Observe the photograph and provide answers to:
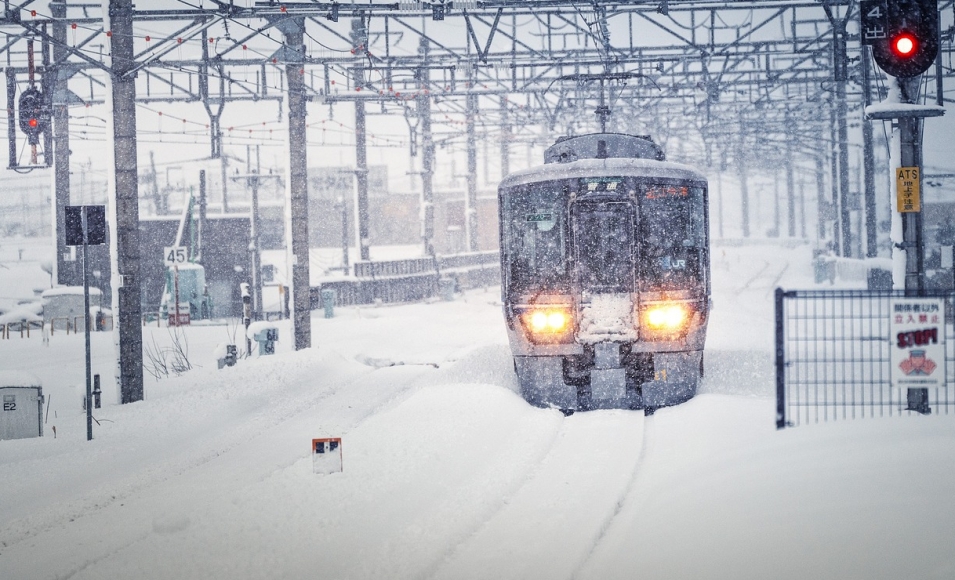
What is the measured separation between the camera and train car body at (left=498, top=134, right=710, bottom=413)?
1027 cm

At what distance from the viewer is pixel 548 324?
1036 centimetres

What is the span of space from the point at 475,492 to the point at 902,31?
6007 millimetres

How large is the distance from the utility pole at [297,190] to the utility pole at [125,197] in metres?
4.22

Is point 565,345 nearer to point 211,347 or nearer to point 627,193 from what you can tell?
point 627,193

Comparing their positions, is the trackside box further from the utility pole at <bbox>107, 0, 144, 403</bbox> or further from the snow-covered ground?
the utility pole at <bbox>107, 0, 144, 403</bbox>

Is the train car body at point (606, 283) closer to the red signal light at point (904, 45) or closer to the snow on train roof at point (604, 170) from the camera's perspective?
the snow on train roof at point (604, 170)

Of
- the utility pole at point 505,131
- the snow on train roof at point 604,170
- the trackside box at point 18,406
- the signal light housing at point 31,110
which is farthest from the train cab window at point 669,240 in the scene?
the utility pole at point 505,131

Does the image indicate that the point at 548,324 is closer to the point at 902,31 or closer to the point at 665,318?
the point at 665,318

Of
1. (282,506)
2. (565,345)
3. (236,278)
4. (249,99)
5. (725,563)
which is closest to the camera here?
(725,563)

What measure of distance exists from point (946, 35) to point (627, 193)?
1574 centimetres

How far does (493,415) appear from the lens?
9656 millimetres

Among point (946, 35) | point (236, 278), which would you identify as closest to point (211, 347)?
point (236, 278)

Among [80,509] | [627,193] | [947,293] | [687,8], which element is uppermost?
[687,8]

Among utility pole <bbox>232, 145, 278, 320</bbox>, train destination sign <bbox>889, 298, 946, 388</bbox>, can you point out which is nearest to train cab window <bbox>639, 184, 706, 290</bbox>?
train destination sign <bbox>889, 298, 946, 388</bbox>
